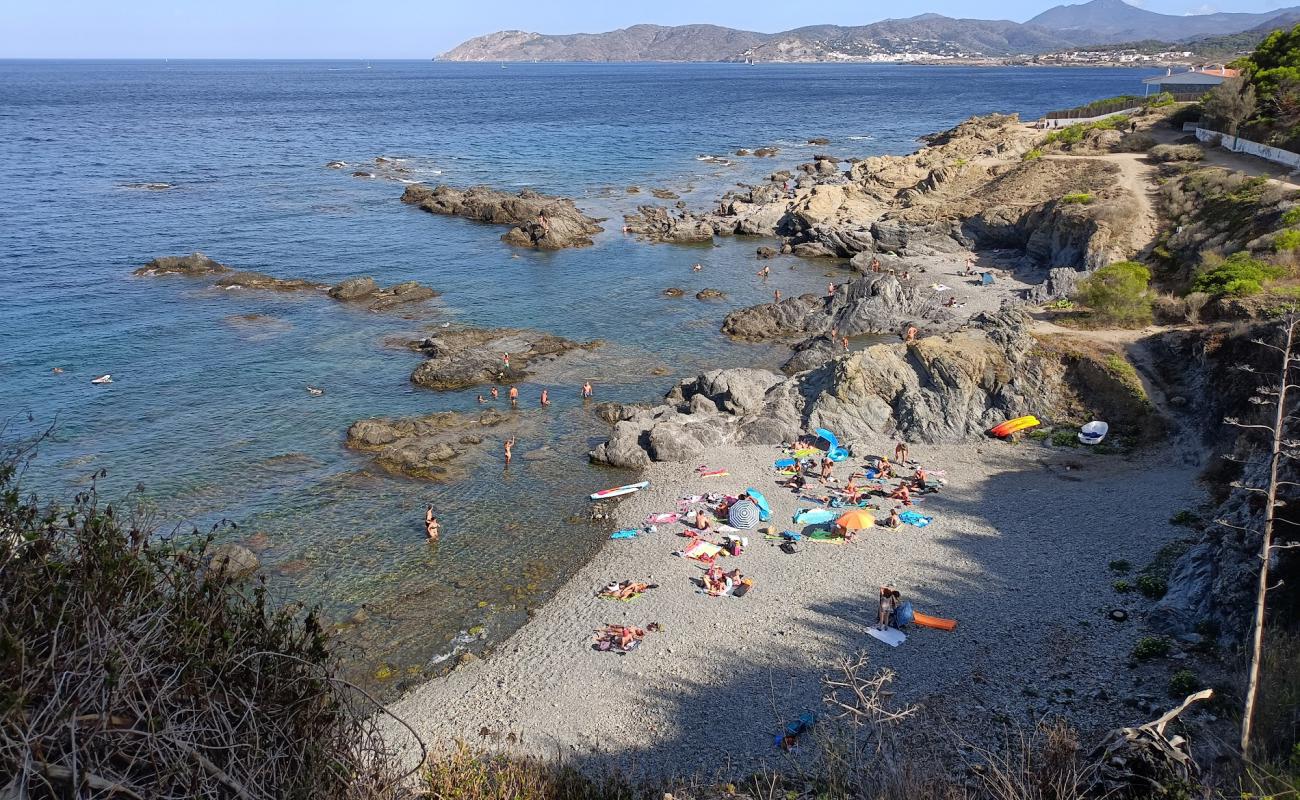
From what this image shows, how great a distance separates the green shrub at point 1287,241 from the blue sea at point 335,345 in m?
21.0

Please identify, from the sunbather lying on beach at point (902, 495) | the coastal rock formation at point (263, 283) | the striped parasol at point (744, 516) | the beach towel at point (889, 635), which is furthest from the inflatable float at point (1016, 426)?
the coastal rock formation at point (263, 283)

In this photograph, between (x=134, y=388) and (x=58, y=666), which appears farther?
(x=134, y=388)

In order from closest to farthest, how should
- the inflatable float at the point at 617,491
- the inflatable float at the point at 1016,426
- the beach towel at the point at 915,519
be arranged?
the beach towel at the point at 915,519 → the inflatable float at the point at 617,491 → the inflatable float at the point at 1016,426

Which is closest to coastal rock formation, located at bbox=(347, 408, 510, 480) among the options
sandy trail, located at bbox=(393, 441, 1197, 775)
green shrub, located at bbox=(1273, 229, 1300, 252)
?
sandy trail, located at bbox=(393, 441, 1197, 775)

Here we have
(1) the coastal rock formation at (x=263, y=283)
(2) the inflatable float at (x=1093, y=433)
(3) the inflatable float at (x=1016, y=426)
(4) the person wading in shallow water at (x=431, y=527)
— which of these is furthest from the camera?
(1) the coastal rock formation at (x=263, y=283)

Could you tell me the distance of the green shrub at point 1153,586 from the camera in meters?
20.3

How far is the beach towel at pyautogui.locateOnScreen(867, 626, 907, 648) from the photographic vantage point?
64.8 feet

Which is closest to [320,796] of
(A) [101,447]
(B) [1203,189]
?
(A) [101,447]

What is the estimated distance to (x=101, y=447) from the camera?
31109mm

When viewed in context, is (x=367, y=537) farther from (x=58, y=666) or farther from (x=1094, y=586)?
(x=1094, y=586)

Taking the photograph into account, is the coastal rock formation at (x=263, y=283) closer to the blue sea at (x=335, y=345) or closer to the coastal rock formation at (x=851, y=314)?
the blue sea at (x=335, y=345)

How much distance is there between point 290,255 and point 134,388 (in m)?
22.8

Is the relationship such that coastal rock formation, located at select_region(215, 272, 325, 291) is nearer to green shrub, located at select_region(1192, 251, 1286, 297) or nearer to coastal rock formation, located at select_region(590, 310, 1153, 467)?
coastal rock formation, located at select_region(590, 310, 1153, 467)

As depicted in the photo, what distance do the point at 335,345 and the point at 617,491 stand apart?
21072mm
